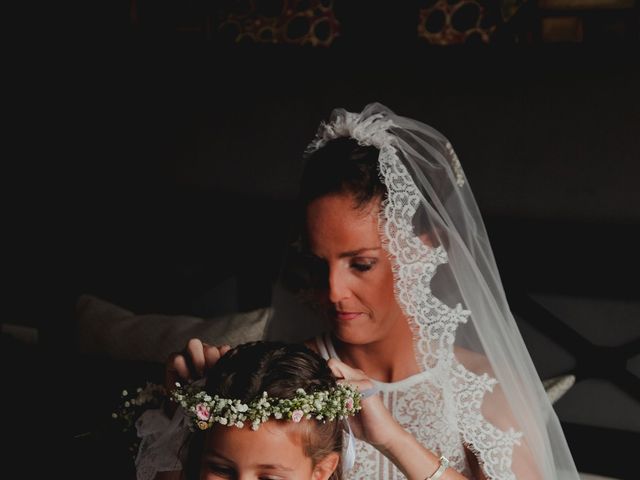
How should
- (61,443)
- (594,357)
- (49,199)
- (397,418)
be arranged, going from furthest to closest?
(49,199) → (594,357) → (61,443) → (397,418)

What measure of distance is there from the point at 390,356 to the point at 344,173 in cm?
50

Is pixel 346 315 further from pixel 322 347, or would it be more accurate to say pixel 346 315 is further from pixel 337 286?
pixel 322 347

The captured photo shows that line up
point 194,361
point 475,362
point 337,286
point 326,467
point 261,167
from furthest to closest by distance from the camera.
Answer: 1. point 261,167
2. point 475,362
3. point 337,286
4. point 194,361
5. point 326,467

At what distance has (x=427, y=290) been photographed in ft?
5.82

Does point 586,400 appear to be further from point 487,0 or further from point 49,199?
point 49,199

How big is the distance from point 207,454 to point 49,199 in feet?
7.06

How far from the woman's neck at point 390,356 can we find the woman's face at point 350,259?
202 mm

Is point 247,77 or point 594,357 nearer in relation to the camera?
point 594,357

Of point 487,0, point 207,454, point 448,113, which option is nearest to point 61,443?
point 207,454

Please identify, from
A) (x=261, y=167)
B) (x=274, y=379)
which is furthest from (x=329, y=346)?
(x=261, y=167)

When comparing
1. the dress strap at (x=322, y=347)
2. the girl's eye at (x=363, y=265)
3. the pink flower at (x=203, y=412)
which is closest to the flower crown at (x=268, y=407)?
the pink flower at (x=203, y=412)

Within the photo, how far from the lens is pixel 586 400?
8.32 ft

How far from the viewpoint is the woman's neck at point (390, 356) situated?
206cm

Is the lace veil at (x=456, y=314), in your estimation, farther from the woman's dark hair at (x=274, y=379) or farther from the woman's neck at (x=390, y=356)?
the woman's dark hair at (x=274, y=379)
